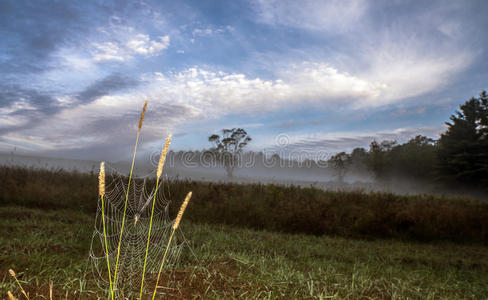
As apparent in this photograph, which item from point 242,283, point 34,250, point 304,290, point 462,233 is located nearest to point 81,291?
point 242,283

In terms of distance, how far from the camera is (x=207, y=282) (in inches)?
134

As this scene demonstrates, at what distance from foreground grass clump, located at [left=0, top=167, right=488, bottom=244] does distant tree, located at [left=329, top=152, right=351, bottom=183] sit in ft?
133

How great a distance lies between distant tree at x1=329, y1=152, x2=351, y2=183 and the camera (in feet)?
174

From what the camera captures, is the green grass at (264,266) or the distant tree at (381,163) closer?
the green grass at (264,266)

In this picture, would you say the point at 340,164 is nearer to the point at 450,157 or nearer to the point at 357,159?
the point at 357,159

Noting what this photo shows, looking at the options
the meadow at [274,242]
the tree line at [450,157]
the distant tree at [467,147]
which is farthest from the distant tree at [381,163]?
the meadow at [274,242]

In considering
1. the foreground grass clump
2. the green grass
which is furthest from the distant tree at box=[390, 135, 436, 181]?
the green grass

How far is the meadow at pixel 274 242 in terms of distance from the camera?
365 centimetres

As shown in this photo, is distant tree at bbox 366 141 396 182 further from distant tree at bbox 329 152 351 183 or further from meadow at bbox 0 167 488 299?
meadow at bbox 0 167 488 299

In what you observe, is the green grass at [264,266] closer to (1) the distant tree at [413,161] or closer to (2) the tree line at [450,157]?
(2) the tree line at [450,157]

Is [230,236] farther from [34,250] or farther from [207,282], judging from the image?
[207,282]

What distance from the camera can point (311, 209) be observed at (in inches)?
435

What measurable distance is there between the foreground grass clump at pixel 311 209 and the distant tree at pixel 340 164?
40.5 metres

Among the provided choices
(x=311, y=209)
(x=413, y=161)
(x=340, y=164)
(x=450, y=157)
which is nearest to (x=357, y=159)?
(x=340, y=164)
